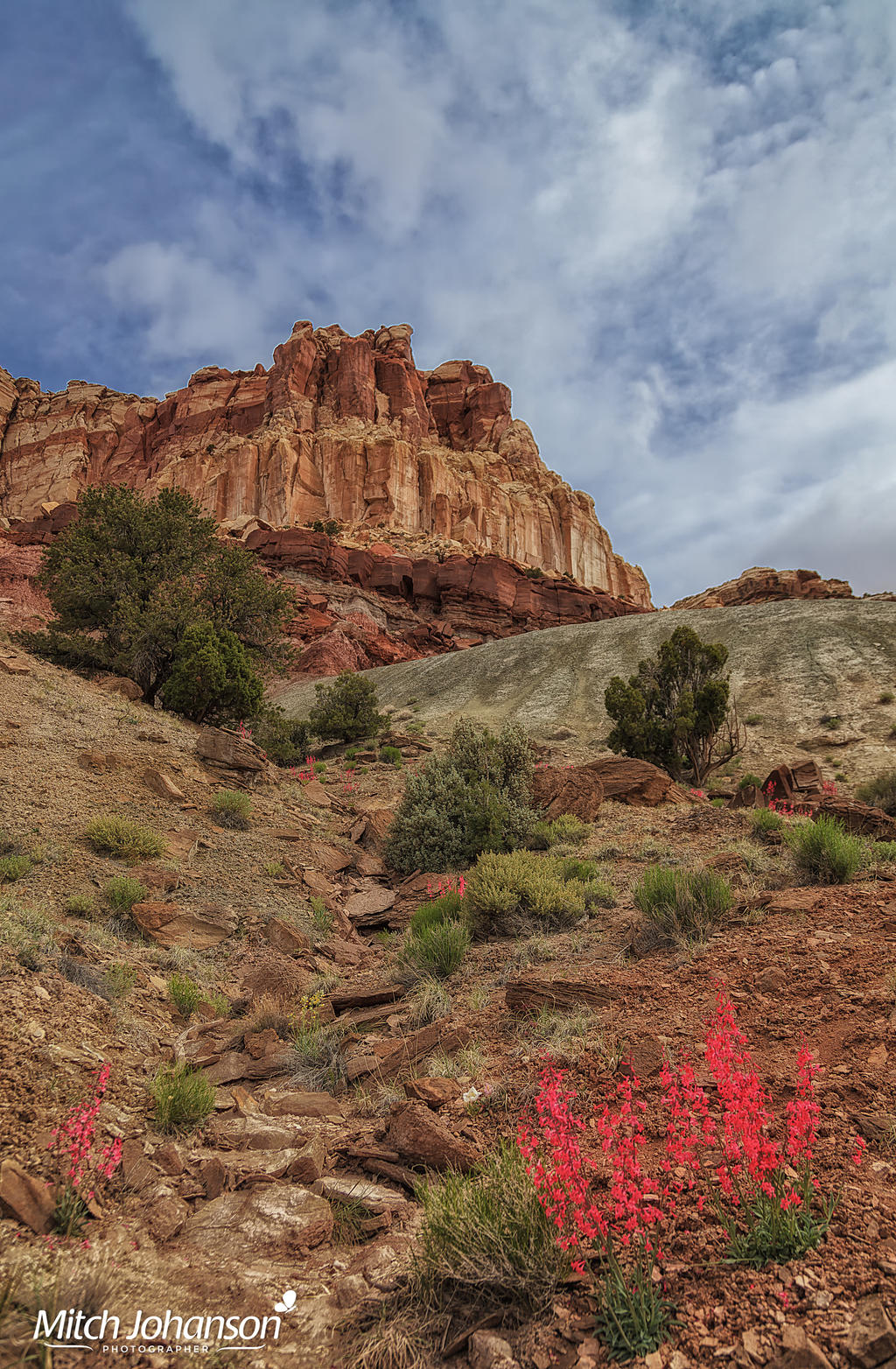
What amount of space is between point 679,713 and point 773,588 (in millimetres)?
51904

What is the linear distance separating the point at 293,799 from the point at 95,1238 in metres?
11.4

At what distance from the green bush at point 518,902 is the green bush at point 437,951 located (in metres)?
0.60

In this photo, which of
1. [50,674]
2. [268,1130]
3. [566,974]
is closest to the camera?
[268,1130]

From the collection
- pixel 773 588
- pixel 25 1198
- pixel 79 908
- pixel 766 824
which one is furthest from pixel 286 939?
pixel 773 588

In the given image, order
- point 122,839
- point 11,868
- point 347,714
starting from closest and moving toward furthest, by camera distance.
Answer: point 11,868
point 122,839
point 347,714

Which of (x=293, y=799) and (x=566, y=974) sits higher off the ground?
(x=293, y=799)

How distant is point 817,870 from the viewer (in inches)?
296

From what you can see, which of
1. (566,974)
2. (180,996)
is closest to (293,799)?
(180,996)

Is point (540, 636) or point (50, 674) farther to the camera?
point (540, 636)

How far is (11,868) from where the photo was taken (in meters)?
7.62

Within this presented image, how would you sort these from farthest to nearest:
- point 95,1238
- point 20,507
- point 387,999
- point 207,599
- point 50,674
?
point 20,507, point 207,599, point 50,674, point 387,999, point 95,1238

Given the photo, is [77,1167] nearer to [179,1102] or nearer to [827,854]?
[179,1102]

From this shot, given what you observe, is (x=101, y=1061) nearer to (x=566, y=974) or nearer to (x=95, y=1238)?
(x=95, y=1238)

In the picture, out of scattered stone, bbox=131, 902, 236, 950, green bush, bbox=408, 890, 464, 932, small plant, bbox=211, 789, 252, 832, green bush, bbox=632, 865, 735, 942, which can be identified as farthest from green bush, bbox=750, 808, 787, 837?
small plant, bbox=211, 789, 252, 832
